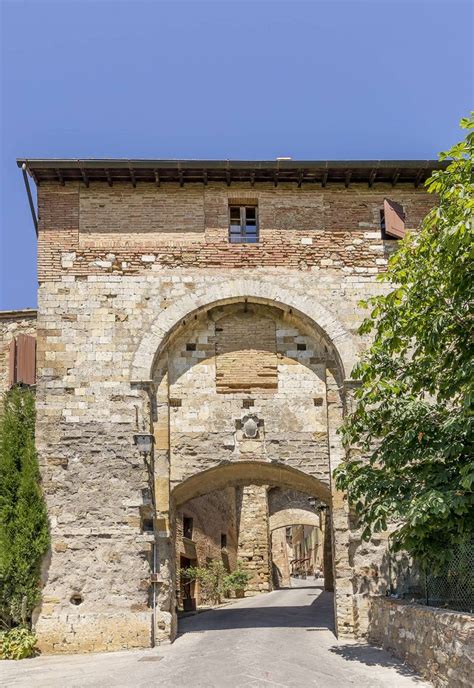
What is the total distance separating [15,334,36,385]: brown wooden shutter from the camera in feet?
43.8

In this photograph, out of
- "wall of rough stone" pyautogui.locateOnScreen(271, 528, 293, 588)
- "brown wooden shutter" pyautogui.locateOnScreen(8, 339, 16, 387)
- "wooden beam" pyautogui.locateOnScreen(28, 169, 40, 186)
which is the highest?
"wooden beam" pyautogui.locateOnScreen(28, 169, 40, 186)

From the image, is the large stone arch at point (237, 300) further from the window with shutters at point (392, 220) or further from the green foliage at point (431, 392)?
the green foliage at point (431, 392)

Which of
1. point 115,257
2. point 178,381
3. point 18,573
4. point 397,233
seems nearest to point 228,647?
point 18,573

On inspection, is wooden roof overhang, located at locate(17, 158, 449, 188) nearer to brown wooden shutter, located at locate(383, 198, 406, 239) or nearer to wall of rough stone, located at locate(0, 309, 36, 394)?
brown wooden shutter, located at locate(383, 198, 406, 239)

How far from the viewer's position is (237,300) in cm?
1288

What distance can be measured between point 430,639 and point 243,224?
8.05m

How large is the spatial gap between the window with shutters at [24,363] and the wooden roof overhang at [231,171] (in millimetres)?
3042

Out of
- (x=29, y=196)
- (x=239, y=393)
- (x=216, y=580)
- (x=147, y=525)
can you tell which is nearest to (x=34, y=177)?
(x=29, y=196)

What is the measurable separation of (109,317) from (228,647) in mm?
5844

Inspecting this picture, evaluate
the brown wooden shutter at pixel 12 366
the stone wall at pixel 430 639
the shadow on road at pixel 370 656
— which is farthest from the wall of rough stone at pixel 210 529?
the stone wall at pixel 430 639

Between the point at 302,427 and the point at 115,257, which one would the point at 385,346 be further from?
the point at 115,257

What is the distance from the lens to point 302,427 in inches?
501

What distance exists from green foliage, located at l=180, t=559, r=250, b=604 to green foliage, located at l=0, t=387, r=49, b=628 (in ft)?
30.8

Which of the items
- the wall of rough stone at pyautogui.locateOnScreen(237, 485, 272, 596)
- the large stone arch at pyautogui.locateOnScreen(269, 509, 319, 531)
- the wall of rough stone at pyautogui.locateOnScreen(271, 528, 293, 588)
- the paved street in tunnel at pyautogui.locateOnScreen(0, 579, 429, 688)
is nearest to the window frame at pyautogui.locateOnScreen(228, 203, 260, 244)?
the paved street in tunnel at pyautogui.locateOnScreen(0, 579, 429, 688)
